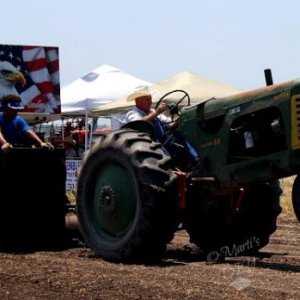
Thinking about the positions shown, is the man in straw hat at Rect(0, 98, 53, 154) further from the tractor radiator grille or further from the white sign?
the white sign

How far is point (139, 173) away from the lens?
7.91 m

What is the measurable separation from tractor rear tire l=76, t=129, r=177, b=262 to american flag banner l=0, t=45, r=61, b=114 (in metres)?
10.1

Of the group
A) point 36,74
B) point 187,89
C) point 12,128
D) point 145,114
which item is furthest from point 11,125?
point 187,89

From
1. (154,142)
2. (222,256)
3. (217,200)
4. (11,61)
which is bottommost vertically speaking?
(222,256)

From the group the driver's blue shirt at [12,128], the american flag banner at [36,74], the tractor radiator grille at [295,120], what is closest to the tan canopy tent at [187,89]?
the american flag banner at [36,74]

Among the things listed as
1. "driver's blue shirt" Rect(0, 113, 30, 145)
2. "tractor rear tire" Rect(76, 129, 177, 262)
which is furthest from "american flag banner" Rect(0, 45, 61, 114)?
"tractor rear tire" Rect(76, 129, 177, 262)

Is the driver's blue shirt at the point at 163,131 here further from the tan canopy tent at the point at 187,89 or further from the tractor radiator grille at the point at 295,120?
the tan canopy tent at the point at 187,89

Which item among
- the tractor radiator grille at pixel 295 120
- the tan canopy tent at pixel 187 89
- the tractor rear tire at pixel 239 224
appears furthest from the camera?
the tan canopy tent at pixel 187 89

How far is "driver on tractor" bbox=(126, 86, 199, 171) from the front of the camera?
8516 mm

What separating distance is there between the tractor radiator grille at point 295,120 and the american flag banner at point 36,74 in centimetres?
1173

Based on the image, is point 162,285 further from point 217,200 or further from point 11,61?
point 11,61

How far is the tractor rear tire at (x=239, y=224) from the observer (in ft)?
29.3

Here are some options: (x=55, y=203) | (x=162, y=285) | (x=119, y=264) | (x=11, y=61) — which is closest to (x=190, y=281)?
(x=162, y=285)

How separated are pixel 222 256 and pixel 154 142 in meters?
1.55
